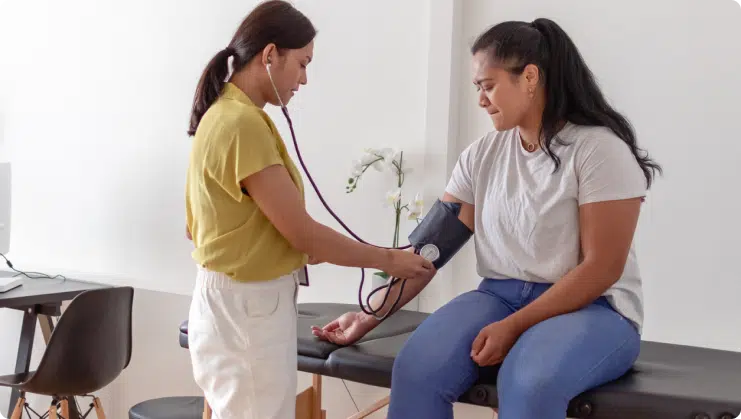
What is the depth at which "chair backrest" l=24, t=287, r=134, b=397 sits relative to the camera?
2.61 metres

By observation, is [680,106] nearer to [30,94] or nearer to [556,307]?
[556,307]

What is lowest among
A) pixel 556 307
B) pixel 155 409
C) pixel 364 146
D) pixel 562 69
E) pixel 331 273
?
pixel 155 409

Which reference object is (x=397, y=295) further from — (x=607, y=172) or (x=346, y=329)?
(x=607, y=172)

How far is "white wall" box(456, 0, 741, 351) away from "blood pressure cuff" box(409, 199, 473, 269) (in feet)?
2.16

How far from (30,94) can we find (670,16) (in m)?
2.73

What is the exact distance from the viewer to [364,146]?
2832 millimetres

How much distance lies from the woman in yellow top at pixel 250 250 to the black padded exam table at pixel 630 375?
0.19 meters

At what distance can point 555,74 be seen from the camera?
171 cm

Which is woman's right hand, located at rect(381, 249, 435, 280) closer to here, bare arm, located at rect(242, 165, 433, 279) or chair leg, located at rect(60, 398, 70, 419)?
bare arm, located at rect(242, 165, 433, 279)

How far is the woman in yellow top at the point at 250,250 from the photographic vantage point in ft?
5.15

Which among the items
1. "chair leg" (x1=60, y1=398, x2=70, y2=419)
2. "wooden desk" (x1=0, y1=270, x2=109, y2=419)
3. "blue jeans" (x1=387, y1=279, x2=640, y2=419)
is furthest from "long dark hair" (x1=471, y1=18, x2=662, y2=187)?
"chair leg" (x1=60, y1=398, x2=70, y2=419)

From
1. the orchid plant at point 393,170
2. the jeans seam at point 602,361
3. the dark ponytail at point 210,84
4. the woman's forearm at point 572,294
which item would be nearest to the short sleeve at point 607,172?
the woman's forearm at point 572,294

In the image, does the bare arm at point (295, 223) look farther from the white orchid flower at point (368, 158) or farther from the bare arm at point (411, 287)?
the white orchid flower at point (368, 158)

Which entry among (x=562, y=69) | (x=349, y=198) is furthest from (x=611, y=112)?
(x=349, y=198)
